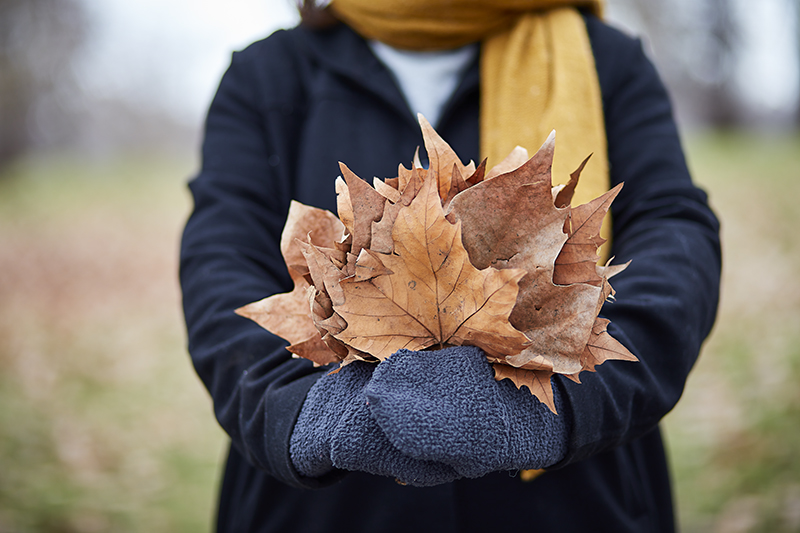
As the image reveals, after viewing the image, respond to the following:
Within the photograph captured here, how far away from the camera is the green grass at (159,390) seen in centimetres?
291

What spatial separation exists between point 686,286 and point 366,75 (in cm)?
75

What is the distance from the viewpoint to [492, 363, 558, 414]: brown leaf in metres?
0.64

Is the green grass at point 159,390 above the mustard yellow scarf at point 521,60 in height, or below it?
below

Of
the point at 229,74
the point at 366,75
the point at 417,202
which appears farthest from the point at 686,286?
the point at 229,74

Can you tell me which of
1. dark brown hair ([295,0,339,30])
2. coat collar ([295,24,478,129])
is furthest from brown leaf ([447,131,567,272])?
dark brown hair ([295,0,339,30])

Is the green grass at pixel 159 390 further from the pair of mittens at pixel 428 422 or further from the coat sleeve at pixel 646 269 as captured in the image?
the pair of mittens at pixel 428 422

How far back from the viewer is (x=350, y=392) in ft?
2.30

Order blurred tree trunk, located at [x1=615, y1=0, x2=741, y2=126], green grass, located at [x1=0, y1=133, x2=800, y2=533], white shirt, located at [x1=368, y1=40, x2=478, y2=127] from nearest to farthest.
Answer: white shirt, located at [x1=368, y1=40, x2=478, y2=127] < green grass, located at [x1=0, y1=133, x2=800, y2=533] < blurred tree trunk, located at [x1=615, y1=0, x2=741, y2=126]

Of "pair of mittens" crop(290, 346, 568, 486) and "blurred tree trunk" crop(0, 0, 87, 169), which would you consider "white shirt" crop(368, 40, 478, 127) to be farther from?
"blurred tree trunk" crop(0, 0, 87, 169)

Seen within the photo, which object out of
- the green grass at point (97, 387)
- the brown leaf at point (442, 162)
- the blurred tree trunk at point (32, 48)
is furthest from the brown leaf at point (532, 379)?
the blurred tree trunk at point (32, 48)

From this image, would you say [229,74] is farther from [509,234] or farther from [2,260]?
[2,260]

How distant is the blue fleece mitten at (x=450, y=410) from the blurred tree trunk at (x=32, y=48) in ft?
37.2

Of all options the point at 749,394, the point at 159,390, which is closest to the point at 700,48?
the point at 749,394

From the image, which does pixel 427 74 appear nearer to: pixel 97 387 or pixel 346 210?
pixel 346 210
